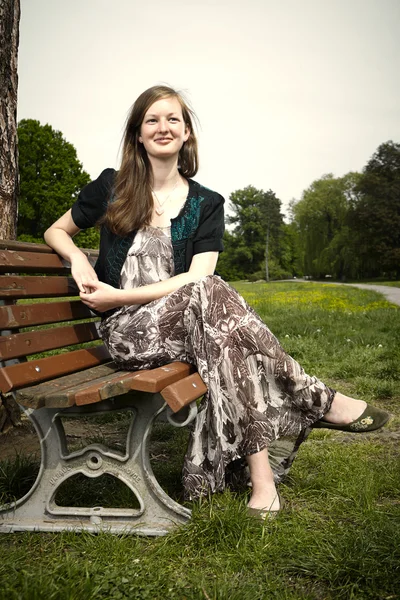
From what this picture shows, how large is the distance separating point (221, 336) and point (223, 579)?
3.27 ft

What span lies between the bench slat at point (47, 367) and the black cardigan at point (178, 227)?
44 centimetres

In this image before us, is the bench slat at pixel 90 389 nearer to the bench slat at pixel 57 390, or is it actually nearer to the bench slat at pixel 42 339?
the bench slat at pixel 57 390

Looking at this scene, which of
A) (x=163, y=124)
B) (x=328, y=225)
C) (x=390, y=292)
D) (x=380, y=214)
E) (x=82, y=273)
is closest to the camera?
(x=82, y=273)

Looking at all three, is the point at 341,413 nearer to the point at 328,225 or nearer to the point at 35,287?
the point at 35,287

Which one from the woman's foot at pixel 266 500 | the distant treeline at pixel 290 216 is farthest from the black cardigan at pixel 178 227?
the distant treeline at pixel 290 216

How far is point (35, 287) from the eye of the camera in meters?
2.97

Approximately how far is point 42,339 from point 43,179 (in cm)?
3532

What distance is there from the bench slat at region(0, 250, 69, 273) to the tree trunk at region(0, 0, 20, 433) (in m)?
0.91

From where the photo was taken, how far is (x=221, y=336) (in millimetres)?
2621

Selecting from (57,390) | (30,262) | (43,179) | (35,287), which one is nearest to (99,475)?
(57,390)

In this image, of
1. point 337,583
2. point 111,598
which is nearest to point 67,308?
point 111,598

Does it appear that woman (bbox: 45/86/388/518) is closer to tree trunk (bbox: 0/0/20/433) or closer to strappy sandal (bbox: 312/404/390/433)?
strappy sandal (bbox: 312/404/390/433)

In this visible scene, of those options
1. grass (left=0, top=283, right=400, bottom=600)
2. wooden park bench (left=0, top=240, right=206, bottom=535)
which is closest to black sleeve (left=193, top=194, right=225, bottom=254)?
wooden park bench (left=0, top=240, right=206, bottom=535)

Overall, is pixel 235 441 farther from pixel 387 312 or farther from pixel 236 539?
pixel 387 312
